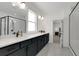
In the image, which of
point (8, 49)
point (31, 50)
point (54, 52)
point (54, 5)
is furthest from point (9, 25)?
point (54, 5)

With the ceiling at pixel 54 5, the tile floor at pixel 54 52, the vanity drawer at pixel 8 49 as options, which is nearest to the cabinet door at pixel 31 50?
the tile floor at pixel 54 52

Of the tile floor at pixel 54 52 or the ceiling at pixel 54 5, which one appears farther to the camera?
the ceiling at pixel 54 5

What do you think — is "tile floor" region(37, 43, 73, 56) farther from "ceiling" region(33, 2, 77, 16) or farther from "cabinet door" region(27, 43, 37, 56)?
"ceiling" region(33, 2, 77, 16)

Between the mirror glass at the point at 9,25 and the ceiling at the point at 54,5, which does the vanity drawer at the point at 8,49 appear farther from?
the ceiling at the point at 54,5

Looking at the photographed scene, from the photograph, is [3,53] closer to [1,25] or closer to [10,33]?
[1,25]

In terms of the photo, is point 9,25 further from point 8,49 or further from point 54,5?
point 54,5

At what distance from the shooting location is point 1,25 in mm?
2846

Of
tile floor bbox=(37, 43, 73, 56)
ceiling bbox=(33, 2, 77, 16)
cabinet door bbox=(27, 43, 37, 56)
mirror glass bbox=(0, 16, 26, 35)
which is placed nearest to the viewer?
mirror glass bbox=(0, 16, 26, 35)

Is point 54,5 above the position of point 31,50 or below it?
above

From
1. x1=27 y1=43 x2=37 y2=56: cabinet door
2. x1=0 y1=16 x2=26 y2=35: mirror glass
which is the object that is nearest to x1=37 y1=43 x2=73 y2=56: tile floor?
x1=27 y1=43 x2=37 y2=56: cabinet door

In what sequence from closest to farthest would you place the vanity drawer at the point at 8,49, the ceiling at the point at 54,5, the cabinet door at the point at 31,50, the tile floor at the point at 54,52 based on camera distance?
the vanity drawer at the point at 8,49
the cabinet door at the point at 31,50
the tile floor at the point at 54,52
the ceiling at the point at 54,5

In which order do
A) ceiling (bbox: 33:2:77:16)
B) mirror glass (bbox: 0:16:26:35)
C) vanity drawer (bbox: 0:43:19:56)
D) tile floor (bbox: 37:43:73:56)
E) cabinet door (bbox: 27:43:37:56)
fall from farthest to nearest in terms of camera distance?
ceiling (bbox: 33:2:77:16) → tile floor (bbox: 37:43:73:56) → cabinet door (bbox: 27:43:37:56) → mirror glass (bbox: 0:16:26:35) → vanity drawer (bbox: 0:43:19:56)

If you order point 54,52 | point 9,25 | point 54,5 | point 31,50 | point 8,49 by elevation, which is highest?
point 54,5

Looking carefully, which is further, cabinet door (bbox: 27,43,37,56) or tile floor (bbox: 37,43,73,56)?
tile floor (bbox: 37,43,73,56)
